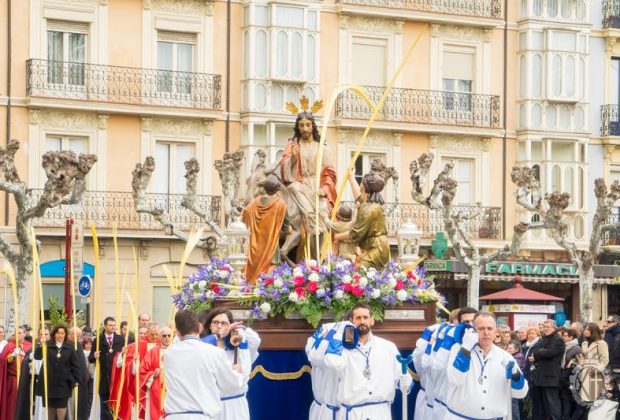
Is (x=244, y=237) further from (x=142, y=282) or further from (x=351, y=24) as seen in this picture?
(x=351, y=24)

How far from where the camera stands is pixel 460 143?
41594mm

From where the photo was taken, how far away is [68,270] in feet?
82.2

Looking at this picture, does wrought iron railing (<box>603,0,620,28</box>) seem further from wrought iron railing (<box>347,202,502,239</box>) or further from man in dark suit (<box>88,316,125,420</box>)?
man in dark suit (<box>88,316,125,420</box>)

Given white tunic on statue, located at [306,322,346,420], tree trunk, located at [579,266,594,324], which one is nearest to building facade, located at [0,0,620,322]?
tree trunk, located at [579,266,594,324]

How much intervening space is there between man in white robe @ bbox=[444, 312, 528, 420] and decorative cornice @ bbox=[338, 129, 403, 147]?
24918 millimetres

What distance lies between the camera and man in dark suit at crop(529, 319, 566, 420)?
72.8ft

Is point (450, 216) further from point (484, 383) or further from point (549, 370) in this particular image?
point (484, 383)

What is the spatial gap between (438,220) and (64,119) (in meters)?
9.80

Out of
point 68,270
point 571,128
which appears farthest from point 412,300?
point 571,128

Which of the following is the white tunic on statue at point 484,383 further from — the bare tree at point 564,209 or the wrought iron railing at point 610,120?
the wrought iron railing at point 610,120

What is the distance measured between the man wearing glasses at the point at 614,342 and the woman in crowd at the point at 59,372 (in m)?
6.97

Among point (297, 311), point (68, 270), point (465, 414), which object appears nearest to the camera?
point (465, 414)

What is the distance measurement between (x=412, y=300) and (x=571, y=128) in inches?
1010

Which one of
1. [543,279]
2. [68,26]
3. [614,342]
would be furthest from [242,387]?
[543,279]
